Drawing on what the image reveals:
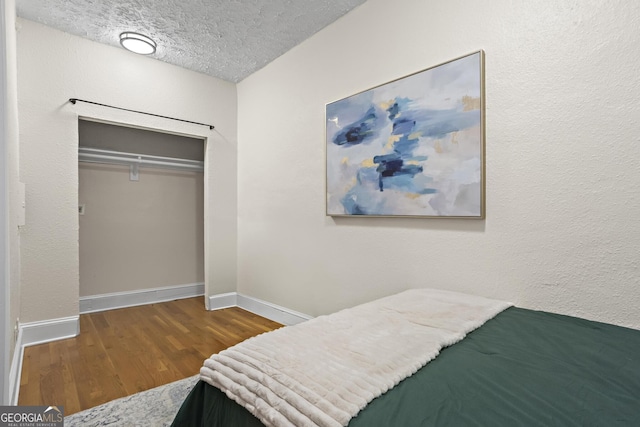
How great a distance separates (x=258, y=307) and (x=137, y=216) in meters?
1.75

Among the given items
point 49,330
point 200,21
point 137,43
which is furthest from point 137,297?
point 200,21

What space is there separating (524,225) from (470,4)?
1.22 meters

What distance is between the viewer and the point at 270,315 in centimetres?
307

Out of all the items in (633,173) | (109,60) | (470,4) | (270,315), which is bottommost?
(270,315)

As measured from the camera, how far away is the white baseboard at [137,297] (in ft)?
10.7

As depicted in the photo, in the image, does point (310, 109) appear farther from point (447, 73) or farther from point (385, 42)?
point (447, 73)

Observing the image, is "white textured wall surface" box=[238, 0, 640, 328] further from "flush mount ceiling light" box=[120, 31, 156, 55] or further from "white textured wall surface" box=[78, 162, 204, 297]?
"white textured wall surface" box=[78, 162, 204, 297]

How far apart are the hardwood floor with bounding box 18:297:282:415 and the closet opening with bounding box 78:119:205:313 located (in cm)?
35

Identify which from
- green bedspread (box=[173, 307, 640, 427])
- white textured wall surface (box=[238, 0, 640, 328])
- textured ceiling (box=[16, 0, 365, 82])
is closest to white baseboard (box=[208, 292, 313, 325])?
white textured wall surface (box=[238, 0, 640, 328])

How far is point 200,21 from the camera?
2.44m

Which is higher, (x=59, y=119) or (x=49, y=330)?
(x=59, y=119)

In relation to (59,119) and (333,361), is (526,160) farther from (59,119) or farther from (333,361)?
(59,119)

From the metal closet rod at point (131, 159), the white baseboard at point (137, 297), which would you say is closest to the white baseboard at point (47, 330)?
the white baseboard at point (137, 297)

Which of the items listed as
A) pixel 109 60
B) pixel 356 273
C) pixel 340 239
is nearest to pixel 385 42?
pixel 340 239
